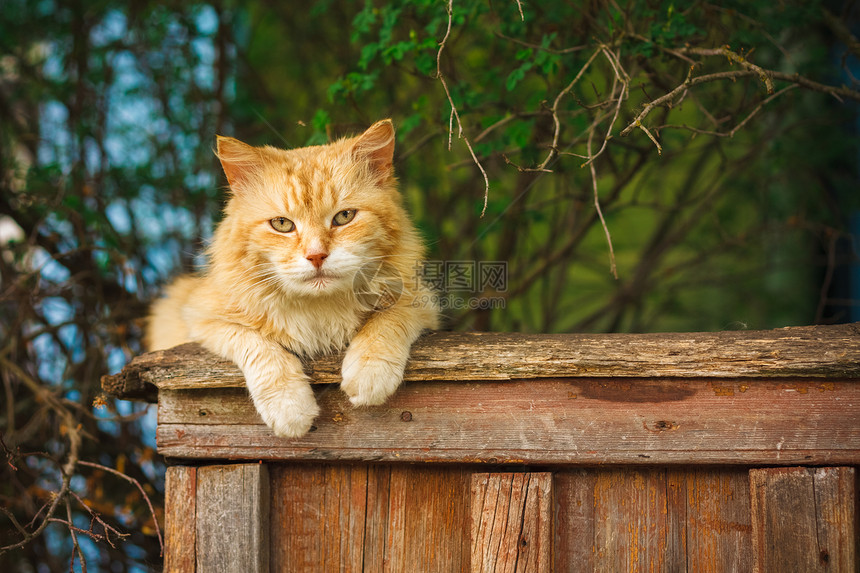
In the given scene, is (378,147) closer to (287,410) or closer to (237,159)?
(237,159)

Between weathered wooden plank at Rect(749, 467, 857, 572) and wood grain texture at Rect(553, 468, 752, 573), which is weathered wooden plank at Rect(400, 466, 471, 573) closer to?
wood grain texture at Rect(553, 468, 752, 573)

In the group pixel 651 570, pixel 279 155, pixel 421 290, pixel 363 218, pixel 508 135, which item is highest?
pixel 508 135

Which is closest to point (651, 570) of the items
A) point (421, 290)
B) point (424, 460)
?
point (424, 460)

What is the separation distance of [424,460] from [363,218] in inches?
27.5

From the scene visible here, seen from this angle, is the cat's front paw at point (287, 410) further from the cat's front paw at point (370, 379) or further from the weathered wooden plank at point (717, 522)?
the weathered wooden plank at point (717, 522)

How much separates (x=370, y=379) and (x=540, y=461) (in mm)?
468

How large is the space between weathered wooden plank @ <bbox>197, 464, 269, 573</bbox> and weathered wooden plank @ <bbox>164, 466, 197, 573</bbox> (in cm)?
2

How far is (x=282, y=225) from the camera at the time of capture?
6.01ft

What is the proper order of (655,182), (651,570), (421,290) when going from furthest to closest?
(655,182), (421,290), (651,570)

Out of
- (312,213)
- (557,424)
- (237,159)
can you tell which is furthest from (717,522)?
(237,159)

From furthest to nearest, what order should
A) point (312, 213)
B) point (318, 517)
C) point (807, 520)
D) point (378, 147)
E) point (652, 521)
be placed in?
point (378, 147) < point (312, 213) < point (318, 517) < point (652, 521) < point (807, 520)

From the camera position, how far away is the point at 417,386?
1.65 metres

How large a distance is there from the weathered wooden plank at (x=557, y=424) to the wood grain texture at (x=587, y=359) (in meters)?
0.04

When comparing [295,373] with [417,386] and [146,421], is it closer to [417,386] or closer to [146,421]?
[417,386]
